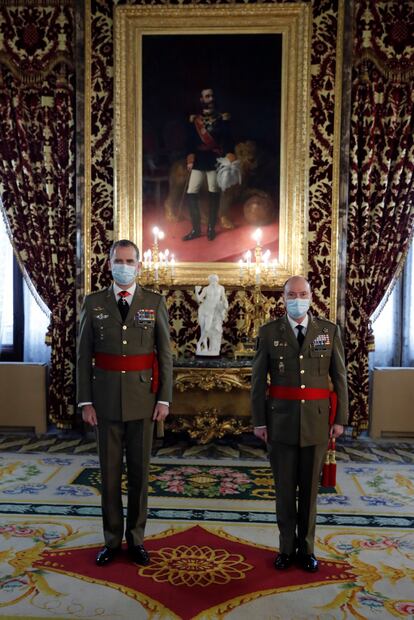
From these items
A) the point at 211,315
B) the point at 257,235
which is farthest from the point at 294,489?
the point at 257,235

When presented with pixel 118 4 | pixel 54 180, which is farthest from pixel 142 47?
pixel 54 180

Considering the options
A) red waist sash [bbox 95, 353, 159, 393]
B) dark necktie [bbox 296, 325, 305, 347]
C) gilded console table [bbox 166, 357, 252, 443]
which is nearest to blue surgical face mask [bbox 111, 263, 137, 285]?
red waist sash [bbox 95, 353, 159, 393]

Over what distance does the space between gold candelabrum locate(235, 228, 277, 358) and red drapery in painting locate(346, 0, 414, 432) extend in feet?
2.49

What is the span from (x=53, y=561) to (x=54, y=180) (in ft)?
12.0

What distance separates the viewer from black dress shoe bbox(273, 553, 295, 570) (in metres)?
3.15

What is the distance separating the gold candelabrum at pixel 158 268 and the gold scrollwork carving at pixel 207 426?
124 centimetres

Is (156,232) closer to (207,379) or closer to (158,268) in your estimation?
(158,268)

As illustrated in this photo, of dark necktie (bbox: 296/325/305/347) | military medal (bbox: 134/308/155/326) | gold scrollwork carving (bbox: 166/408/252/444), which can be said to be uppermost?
military medal (bbox: 134/308/155/326)

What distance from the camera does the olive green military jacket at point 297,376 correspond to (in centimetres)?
307

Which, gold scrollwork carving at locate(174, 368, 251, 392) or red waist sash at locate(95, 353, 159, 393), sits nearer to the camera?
red waist sash at locate(95, 353, 159, 393)

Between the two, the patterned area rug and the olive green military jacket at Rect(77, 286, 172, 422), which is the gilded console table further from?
the olive green military jacket at Rect(77, 286, 172, 422)

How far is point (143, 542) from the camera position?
11.2 feet

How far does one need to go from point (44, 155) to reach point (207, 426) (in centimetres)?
290

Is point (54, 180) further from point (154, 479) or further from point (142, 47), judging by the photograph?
point (154, 479)
